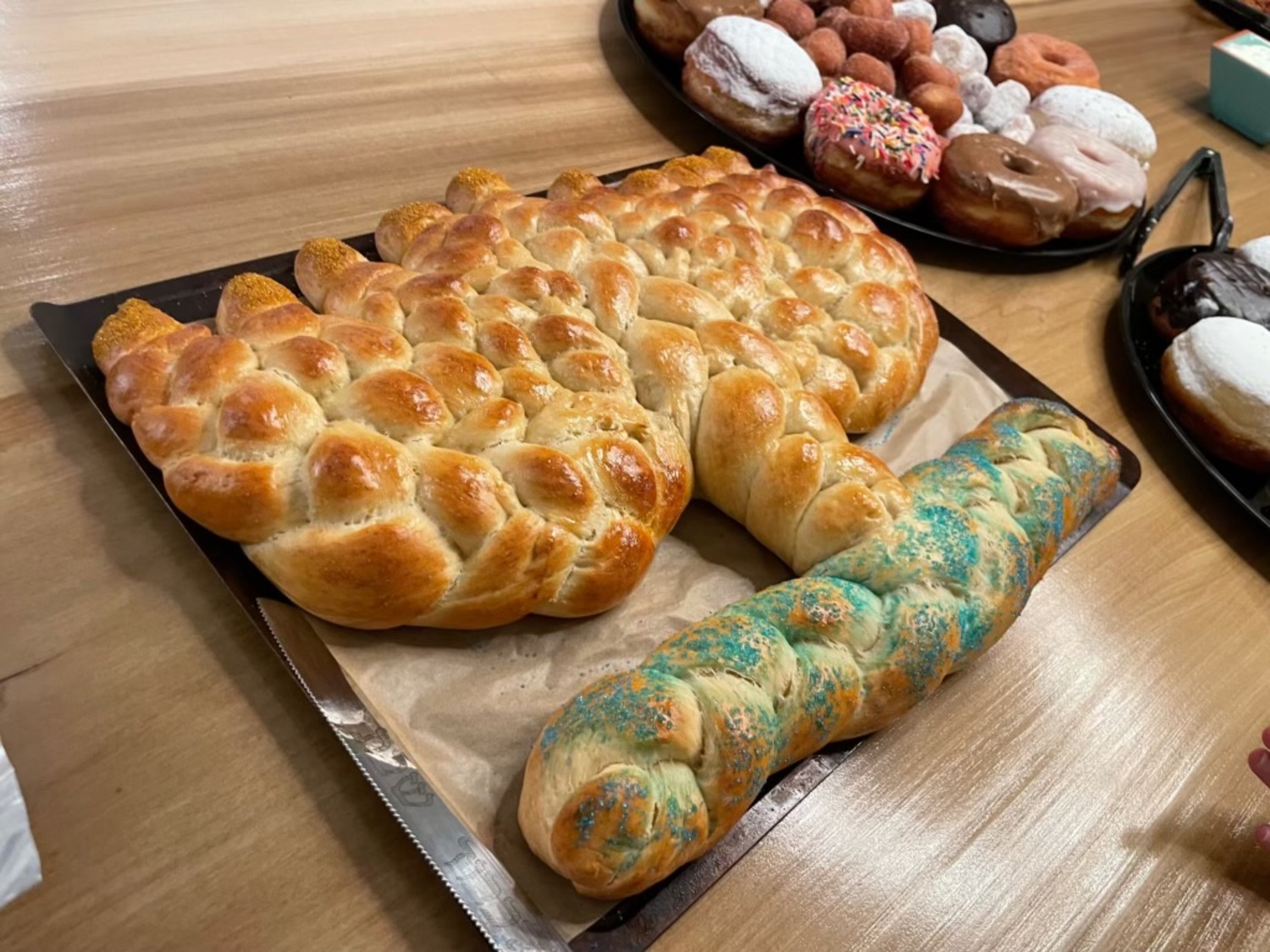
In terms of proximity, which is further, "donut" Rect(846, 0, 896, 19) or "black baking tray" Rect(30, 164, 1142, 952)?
"donut" Rect(846, 0, 896, 19)

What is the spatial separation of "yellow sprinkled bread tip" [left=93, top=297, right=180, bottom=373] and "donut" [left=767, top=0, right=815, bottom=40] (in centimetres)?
132

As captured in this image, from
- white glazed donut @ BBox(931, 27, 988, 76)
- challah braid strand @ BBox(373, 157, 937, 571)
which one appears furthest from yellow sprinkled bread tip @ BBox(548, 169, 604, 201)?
white glazed donut @ BBox(931, 27, 988, 76)

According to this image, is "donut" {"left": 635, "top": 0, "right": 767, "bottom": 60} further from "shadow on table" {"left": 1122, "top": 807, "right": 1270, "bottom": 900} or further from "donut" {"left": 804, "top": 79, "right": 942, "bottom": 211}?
"shadow on table" {"left": 1122, "top": 807, "right": 1270, "bottom": 900}

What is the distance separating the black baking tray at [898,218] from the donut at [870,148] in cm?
3

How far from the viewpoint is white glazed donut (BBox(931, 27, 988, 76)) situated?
195 cm

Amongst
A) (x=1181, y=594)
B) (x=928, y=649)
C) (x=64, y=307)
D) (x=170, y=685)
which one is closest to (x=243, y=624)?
(x=170, y=685)

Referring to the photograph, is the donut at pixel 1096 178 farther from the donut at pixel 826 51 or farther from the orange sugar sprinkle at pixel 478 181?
the orange sugar sprinkle at pixel 478 181

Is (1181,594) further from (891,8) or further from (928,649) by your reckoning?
(891,8)

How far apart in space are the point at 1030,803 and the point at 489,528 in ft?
2.02

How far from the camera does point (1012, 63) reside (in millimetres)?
2031

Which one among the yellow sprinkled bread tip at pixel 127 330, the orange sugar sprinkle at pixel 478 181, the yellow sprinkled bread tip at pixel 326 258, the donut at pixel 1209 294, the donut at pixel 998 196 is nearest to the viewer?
the yellow sprinkled bread tip at pixel 127 330

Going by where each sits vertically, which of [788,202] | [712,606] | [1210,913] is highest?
[788,202]

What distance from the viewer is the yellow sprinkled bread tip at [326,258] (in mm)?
1062

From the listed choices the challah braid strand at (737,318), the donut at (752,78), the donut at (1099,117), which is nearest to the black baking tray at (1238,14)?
the donut at (1099,117)
